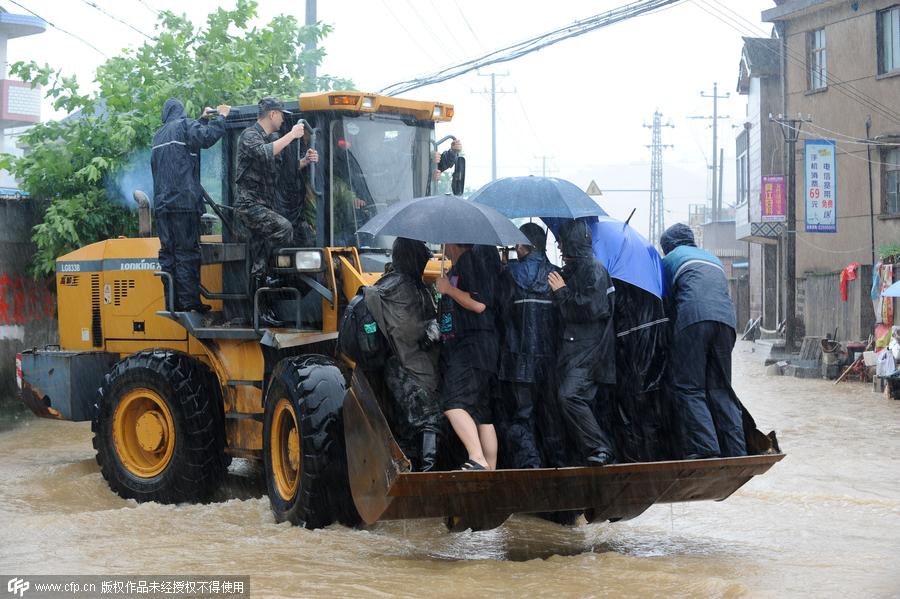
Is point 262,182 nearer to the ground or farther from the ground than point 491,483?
farther from the ground

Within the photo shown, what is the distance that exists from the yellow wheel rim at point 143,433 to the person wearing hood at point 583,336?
13.0 ft

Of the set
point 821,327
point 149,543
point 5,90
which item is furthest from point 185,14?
point 5,90

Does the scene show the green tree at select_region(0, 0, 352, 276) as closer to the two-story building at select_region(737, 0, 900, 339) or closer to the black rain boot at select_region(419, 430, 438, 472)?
the black rain boot at select_region(419, 430, 438, 472)

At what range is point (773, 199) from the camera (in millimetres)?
32500

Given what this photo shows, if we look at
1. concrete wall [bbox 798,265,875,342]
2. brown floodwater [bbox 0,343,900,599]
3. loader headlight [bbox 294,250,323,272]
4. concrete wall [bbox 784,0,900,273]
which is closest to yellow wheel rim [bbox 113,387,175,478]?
brown floodwater [bbox 0,343,900,599]

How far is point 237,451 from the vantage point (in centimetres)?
954

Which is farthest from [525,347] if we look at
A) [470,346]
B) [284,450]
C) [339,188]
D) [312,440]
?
[339,188]

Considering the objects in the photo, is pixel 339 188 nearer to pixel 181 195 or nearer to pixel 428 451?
pixel 181 195

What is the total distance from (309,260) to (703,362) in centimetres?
300

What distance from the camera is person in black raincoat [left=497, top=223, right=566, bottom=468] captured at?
290 inches

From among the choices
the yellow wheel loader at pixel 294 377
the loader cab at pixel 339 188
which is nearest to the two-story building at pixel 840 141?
the loader cab at pixel 339 188

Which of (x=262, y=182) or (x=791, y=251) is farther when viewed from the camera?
(x=791, y=251)

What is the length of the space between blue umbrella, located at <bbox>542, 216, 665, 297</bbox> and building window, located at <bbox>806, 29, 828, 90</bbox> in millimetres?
24421

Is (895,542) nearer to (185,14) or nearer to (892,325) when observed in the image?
(185,14)
